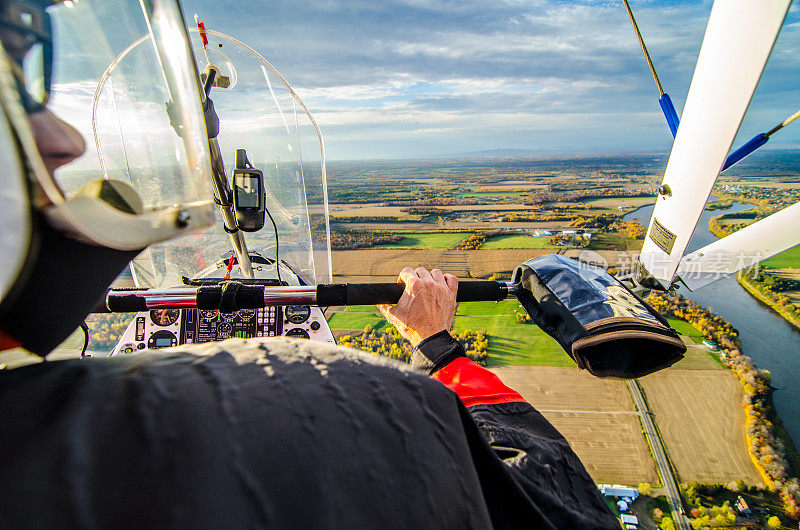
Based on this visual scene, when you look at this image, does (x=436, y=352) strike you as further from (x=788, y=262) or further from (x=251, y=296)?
(x=788, y=262)

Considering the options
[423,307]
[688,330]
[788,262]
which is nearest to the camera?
[423,307]

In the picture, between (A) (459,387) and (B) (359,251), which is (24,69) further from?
(B) (359,251)

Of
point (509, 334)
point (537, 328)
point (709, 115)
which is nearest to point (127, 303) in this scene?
point (709, 115)

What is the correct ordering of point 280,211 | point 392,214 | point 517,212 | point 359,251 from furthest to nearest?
point 392,214 → point 517,212 → point 359,251 → point 280,211

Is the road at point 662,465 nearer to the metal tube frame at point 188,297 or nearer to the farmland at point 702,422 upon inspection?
the farmland at point 702,422

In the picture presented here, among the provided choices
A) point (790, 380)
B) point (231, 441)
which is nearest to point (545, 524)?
point (231, 441)
